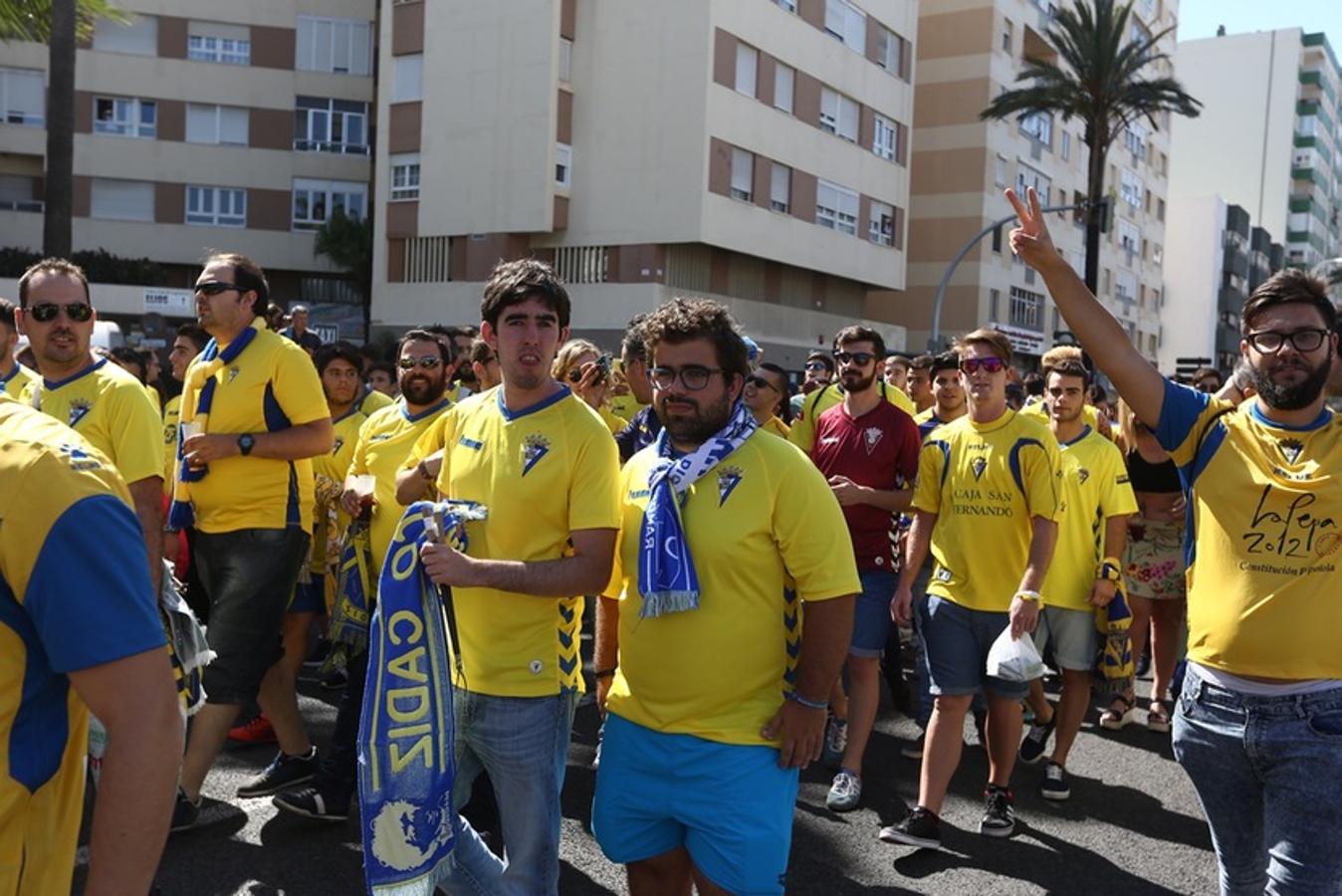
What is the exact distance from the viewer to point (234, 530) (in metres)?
4.76

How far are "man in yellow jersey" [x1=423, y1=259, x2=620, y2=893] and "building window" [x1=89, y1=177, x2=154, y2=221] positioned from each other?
41.2 m

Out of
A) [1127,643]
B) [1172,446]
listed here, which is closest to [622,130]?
[1127,643]

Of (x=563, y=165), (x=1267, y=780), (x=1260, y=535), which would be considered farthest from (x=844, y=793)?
(x=563, y=165)

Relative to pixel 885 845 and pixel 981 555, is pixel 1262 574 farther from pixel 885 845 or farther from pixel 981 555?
pixel 885 845

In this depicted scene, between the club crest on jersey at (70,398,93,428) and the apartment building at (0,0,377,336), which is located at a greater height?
the apartment building at (0,0,377,336)

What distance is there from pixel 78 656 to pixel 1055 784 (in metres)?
5.19

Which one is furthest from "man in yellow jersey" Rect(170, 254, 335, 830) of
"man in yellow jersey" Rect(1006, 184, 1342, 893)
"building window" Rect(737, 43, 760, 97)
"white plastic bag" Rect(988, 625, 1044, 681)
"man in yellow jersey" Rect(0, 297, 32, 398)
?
"building window" Rect(737, 43, 760, 97)

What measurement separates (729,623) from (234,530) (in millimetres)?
2589

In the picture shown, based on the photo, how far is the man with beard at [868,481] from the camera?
5762mm

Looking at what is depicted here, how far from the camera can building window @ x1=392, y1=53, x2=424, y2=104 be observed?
Answer: 112 ft

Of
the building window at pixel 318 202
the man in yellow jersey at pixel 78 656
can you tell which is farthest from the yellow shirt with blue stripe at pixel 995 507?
the building window at pixel 318 202

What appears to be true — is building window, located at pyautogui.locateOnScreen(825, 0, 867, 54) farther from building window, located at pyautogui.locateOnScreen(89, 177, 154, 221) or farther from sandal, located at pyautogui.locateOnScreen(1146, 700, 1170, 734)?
sandal, located at pyautogui.locateOnScreen(1146, 700, 1170, 734)

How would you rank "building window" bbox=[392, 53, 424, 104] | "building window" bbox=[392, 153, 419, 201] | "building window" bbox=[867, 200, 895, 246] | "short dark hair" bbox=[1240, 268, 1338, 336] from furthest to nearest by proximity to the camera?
1. "building window" bbox=[867, 200, 895, 246]
2. "building window" bbox=[392, 153, 419, 201]
3. "building window" bbox=[392, 53, 424, 104]
4. "short dark hair" bbox=[1240, 268, 1338, 336]

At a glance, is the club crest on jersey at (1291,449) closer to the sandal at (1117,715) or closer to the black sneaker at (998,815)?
the black sneaker at (998,815)
